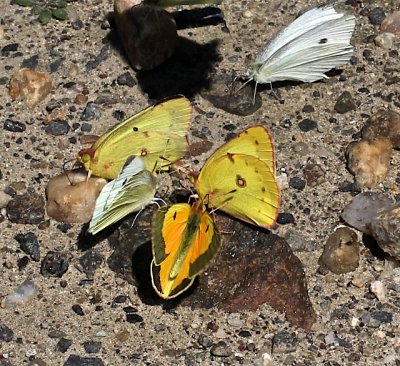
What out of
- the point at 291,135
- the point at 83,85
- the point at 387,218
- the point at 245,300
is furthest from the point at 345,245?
the point at 83,85

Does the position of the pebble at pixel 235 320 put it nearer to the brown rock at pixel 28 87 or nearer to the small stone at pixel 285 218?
the small stone at pixel 285 218

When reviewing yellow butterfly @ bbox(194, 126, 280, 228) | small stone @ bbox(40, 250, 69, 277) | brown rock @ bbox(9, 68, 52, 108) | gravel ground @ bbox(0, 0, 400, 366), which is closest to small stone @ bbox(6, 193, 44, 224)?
gravel ground @ bbox(0, 0, 400, 366)

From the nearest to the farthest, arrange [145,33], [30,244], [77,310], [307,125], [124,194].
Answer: [124,194] → [77,310] → [30,244] → [307,125] → [145,33]

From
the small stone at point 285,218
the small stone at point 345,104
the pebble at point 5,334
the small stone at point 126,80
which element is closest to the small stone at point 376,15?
the small stone at point 345,104

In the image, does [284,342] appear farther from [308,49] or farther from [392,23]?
[392,23]

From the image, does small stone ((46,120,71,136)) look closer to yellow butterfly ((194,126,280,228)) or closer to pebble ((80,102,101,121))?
pebble ((80,102,101,121))

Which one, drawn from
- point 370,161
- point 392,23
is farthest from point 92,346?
point 392,23
